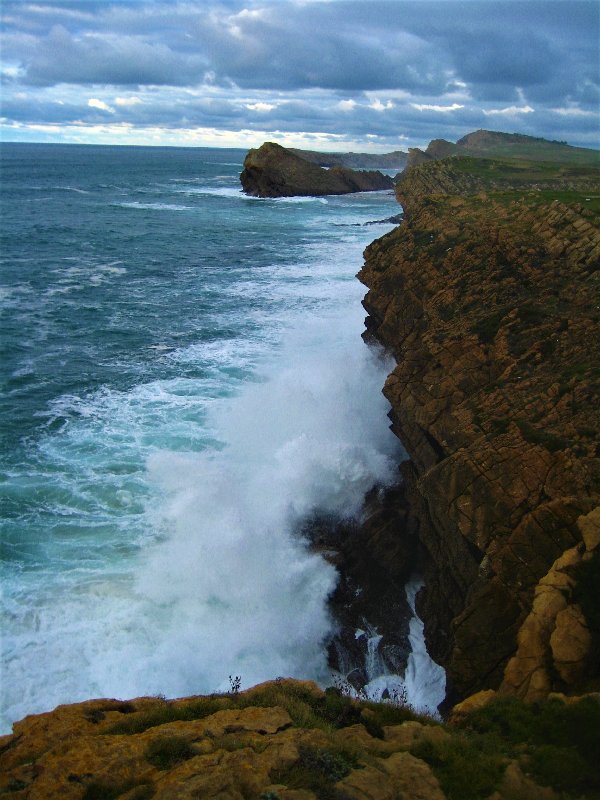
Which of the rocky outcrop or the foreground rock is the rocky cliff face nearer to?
the foreground rock

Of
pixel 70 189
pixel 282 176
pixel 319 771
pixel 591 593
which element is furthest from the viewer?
pixel 70 189

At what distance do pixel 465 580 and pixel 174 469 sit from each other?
1064cm

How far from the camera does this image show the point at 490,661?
453 inches

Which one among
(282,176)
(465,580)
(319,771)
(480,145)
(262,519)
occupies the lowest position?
(262,519)

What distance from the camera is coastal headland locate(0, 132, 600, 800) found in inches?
305

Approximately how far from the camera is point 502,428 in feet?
46.5

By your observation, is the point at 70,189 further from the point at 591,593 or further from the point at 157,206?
the point at 591,593

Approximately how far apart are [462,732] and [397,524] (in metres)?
9.55

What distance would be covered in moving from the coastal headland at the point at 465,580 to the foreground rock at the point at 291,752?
0.09 feet

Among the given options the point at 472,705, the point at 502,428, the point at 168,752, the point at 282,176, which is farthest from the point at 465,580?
the point at 282,176

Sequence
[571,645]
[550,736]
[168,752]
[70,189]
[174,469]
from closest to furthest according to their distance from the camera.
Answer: [168,752] → [550,736] → [571,645] → [174,469] → [70,189]

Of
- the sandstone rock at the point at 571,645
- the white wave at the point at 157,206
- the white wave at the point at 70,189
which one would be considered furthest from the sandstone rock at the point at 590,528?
the white wave at the point at 70,189

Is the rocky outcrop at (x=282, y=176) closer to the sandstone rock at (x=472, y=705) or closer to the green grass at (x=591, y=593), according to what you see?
the green grass at (x=591, y=593)

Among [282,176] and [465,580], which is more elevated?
[282,176]
